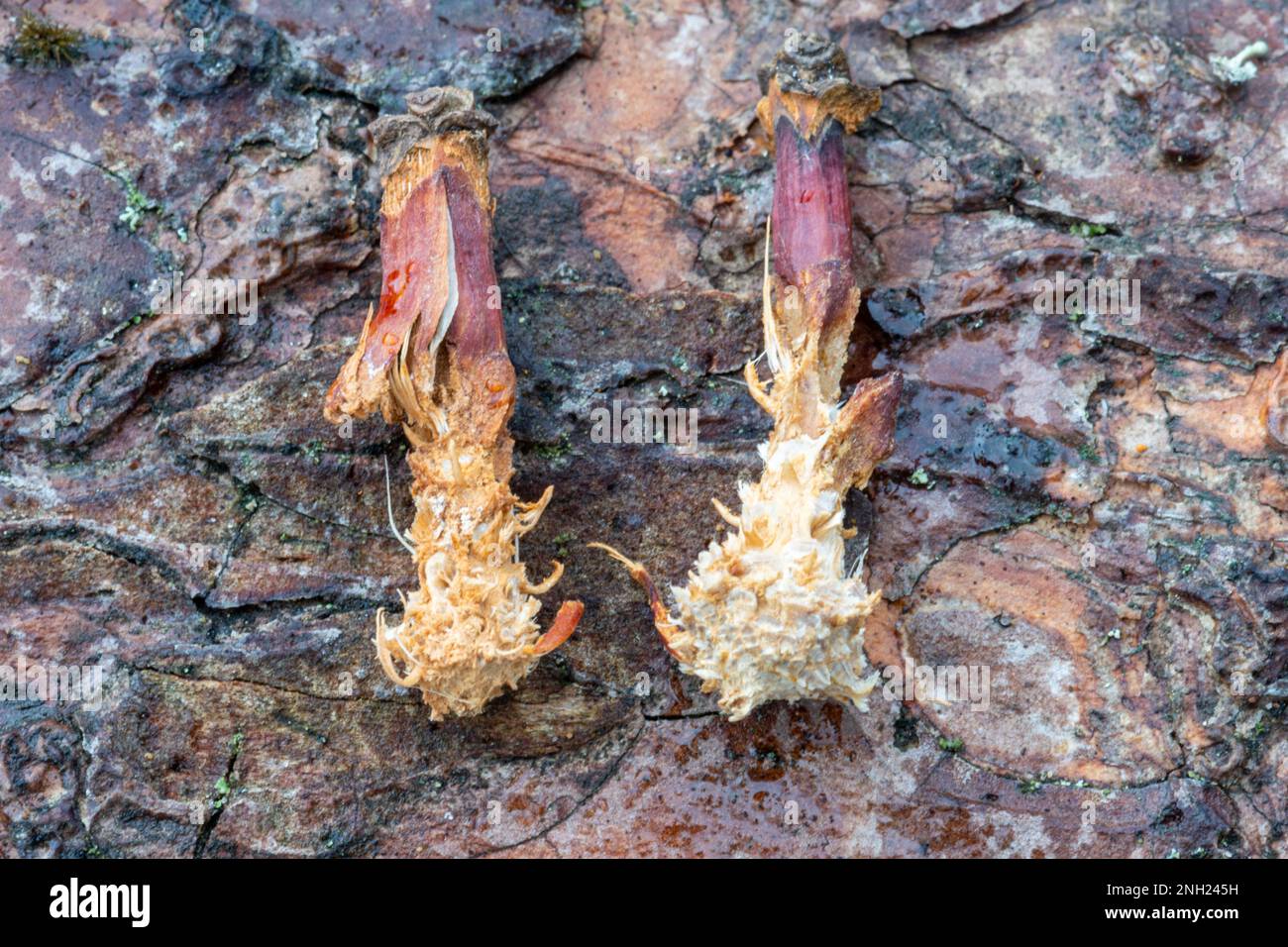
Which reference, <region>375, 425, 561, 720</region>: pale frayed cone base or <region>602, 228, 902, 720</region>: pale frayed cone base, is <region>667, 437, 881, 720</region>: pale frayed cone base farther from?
<region>375, 425, 561, 720</region>: pale frayed cone base

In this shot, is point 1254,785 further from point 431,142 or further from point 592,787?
point 431,142

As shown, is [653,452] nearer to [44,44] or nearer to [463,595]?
[463,595]

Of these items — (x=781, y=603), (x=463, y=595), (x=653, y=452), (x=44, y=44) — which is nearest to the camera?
(x=781, y=603)

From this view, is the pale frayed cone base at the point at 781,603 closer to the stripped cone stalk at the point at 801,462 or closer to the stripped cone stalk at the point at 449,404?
the stripped cone stalk at the point at 801,462

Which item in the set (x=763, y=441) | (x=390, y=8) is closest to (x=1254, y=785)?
(x=763, y=441)

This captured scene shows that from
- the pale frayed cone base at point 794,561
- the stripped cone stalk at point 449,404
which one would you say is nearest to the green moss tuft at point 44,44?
the stripped cone stalk at point 449,404

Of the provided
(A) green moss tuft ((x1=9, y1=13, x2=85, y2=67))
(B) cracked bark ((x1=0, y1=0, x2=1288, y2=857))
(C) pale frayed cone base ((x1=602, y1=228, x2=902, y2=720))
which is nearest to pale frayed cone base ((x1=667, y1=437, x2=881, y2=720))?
(C) pale frayed cone base ((x1=602, y1=228, x2=902, y2=720))

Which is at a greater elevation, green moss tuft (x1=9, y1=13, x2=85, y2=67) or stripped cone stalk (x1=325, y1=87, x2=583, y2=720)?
green moss tuft (x1=9, y1=13, x2=85, y2=67)

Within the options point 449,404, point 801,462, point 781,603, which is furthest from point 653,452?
point 781,603
